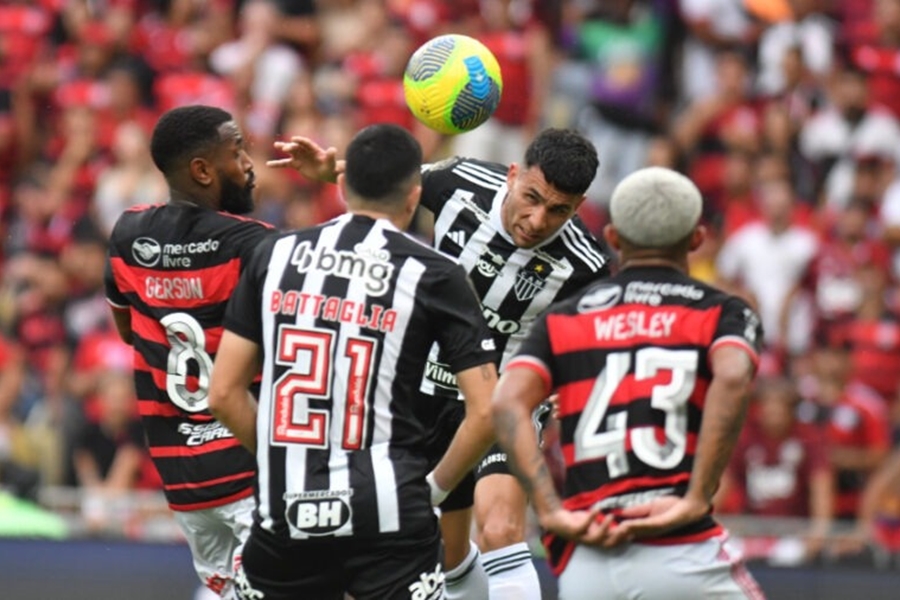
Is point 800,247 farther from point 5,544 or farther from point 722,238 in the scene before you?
point 5,544


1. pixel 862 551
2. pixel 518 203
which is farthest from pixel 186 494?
pixel 862 551

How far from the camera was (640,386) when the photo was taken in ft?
20.4

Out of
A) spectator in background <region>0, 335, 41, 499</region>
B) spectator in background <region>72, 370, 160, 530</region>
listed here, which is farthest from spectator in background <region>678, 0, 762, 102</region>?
spectator in background <region>0, 335, 41, 499</region>

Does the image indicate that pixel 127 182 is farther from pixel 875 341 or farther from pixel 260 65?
A: pixel 875 341

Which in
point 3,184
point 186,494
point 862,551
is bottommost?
point 862,551

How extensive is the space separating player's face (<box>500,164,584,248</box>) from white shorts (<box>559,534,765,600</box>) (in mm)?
2143

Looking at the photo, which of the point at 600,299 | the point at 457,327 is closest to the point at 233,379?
the point at 457,327

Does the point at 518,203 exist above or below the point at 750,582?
above

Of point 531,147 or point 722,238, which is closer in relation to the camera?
point 531,147

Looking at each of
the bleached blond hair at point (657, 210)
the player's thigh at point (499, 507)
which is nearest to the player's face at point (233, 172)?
the player's thigh at point (499, 507)

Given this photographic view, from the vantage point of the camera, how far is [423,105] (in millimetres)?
8562

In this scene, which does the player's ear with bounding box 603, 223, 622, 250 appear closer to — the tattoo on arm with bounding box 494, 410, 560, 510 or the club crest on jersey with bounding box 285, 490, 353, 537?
the tattoo on arm with bounding box 494, 410, 560, 510

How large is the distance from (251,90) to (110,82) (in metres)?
1.44

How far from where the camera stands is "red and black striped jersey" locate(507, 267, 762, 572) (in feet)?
20.4
